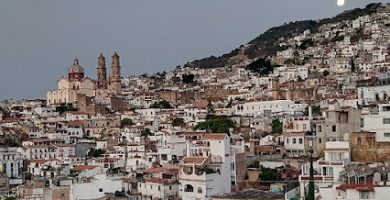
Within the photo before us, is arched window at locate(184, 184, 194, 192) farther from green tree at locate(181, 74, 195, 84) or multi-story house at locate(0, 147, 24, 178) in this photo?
green tree at locate(181, 74, 195, 84)

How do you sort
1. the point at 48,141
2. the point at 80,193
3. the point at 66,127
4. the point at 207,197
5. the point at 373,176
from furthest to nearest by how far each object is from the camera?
the point at 66,127 → the point at 48,141 → the point at 80,193 → the point at 207,197 → the point at 373,176

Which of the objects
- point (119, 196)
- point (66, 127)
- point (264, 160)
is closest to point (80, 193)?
point (119, 196)

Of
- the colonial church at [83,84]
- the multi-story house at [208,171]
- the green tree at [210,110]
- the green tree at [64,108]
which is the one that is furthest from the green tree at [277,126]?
the colonial church at [83,84]

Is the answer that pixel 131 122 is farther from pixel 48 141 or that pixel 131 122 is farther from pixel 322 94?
pixel 322 94

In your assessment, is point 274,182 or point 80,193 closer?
point 274,182

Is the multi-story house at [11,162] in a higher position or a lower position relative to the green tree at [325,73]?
lower

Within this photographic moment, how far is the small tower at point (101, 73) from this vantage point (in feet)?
187

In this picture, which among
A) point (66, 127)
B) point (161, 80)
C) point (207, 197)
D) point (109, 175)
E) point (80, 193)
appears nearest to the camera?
point (207, 197)

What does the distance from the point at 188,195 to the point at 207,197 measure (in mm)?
791

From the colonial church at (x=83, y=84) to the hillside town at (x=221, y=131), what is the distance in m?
0.10

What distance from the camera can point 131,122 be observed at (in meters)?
41.5

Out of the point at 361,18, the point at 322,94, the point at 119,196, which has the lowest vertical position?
the point at 119,196

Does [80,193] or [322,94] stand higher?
[322,94]

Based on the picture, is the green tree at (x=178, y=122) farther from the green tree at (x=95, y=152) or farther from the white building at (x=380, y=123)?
the white building at (x=380, y=123)
